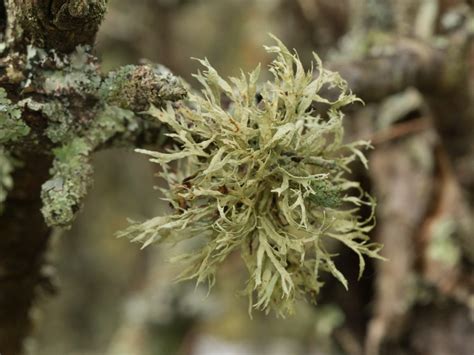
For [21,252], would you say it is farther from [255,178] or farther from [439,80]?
[439,80]

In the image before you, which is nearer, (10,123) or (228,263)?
(10,123)

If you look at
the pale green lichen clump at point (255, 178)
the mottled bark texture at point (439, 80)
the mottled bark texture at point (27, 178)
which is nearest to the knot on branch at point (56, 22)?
the mottled bark texture at point (27, 178)

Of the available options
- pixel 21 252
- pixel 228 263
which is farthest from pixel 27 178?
pixel 228 263

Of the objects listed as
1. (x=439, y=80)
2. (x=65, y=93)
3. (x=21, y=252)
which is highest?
(x=439, y=80)

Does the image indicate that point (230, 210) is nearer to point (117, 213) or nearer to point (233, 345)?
point (233, 345)

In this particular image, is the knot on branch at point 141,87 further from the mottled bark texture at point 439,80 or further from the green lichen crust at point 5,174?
the mottled bark texture at point 439,80

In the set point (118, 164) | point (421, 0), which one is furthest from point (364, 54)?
point (118, 164)
